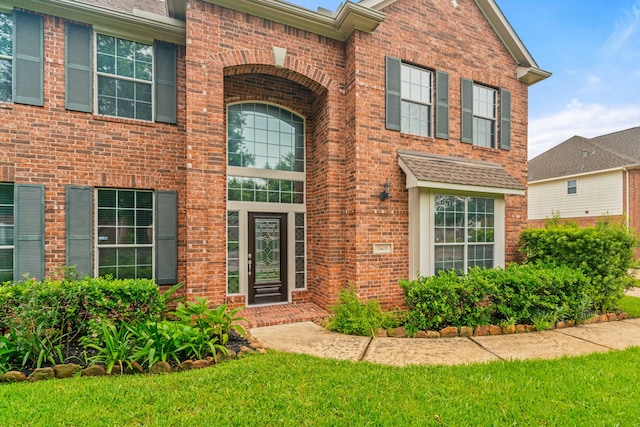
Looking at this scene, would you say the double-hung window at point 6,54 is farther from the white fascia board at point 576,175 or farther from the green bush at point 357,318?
A: the white fascia board at point 576,175

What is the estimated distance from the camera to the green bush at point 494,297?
206 inches

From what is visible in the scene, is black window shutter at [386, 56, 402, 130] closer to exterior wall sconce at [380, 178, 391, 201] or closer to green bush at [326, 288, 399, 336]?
exterior wall sconce at [380, 178, 391, 201]

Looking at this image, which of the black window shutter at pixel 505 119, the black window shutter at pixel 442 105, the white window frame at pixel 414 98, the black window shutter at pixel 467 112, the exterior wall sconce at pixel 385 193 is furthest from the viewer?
the black window shutter at pixel 505 119

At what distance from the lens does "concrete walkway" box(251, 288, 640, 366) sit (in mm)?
4254

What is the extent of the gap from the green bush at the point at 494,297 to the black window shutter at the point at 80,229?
5865 mm

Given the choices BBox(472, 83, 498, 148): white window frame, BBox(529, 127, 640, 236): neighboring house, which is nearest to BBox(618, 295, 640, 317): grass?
BBox(472, 83, 498, 148): white window frame

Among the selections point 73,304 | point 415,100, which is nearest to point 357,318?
point 73,304

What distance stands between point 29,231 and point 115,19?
13.8ft

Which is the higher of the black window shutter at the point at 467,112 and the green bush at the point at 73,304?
the black window shutter at the point at 467,112

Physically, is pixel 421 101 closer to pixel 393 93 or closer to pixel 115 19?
pixel 393 93

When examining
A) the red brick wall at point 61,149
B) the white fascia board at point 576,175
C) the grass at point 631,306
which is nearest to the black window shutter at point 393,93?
the red brick wall at point 61,149

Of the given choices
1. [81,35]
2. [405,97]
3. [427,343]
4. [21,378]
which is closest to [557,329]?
[427,343]

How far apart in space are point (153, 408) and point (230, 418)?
800 millimetres

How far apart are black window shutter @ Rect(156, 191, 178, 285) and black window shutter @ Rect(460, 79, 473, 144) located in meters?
6.92
